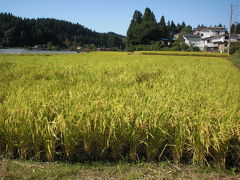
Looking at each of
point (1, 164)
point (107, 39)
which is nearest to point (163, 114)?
point (1, 164)

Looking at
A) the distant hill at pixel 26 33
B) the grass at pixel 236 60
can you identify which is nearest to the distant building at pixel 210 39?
the distant hill at pixel 26 33

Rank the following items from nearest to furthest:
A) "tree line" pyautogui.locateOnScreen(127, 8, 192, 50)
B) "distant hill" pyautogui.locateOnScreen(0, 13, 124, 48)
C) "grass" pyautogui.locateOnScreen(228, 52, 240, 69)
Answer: "grass" pyautogui.locateOnScreen(228, 52, 240, 69) → "tree line" pyautogui.locateOnScreen(127, 8, 192, 50) → "distant hill" pyautogui.locateOnScreen(0, 13, 124, 48)

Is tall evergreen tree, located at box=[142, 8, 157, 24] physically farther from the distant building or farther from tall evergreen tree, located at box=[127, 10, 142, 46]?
the distant building

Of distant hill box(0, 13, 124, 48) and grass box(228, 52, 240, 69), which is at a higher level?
distant hill box(0, 13, 124, 48)

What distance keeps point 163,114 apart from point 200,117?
434 mm

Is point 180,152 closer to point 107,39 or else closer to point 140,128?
point 140,128

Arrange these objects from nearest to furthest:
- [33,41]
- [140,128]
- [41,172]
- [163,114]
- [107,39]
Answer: [41,172] < [140,128] < [163,114] < [33,41] < [107,39]

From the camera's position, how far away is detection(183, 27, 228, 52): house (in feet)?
181

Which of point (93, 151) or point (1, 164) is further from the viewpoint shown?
point (93, 151)

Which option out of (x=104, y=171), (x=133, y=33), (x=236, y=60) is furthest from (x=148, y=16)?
(x=104, y=171)

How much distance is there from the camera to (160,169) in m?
2.22

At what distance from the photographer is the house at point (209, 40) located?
55219mm

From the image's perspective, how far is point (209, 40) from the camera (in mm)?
61219

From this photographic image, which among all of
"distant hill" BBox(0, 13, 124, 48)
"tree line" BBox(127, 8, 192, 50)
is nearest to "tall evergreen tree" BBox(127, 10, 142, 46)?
"tree line" BBox(127, 8, 192, 50)
